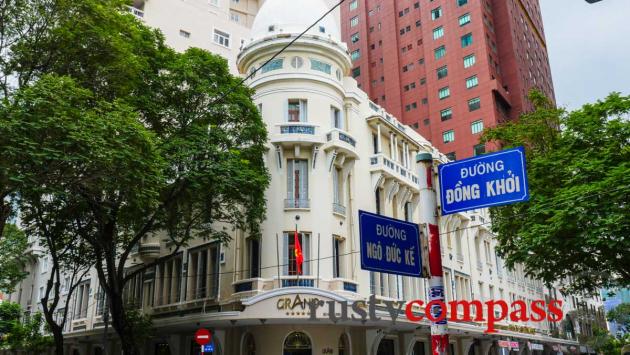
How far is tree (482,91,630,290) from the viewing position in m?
16.4

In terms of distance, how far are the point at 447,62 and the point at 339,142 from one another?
37621mm

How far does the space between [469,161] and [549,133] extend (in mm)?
18289

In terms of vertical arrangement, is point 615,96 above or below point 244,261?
above

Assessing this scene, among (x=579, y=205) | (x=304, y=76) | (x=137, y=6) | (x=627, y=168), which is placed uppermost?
(x=137, y=6)

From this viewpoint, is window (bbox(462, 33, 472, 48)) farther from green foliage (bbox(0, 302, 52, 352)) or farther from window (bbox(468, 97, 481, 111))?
green foliage (bbox(0, 302, 52, 352))

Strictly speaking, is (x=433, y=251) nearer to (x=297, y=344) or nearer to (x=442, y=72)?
(x=297, y=344)

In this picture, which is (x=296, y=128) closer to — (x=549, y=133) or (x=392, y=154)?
(x=392, y=154)

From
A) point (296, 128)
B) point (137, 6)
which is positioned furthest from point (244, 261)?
point (137, 6)

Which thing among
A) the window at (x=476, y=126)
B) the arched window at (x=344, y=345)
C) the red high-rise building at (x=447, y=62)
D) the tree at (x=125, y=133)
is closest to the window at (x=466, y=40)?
the red high-rise building at (x=447, y=62)

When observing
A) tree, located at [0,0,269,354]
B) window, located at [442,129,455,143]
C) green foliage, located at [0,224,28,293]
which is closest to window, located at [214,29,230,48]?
green foliage, located at [0,224,28,293]

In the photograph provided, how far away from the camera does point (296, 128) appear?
23609mm

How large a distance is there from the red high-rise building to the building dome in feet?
92.2

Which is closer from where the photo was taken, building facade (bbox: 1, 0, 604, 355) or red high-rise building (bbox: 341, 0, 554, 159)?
building facade (bbox: 1, 0, 604, 355)

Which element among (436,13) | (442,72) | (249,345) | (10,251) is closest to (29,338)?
(10,251)
